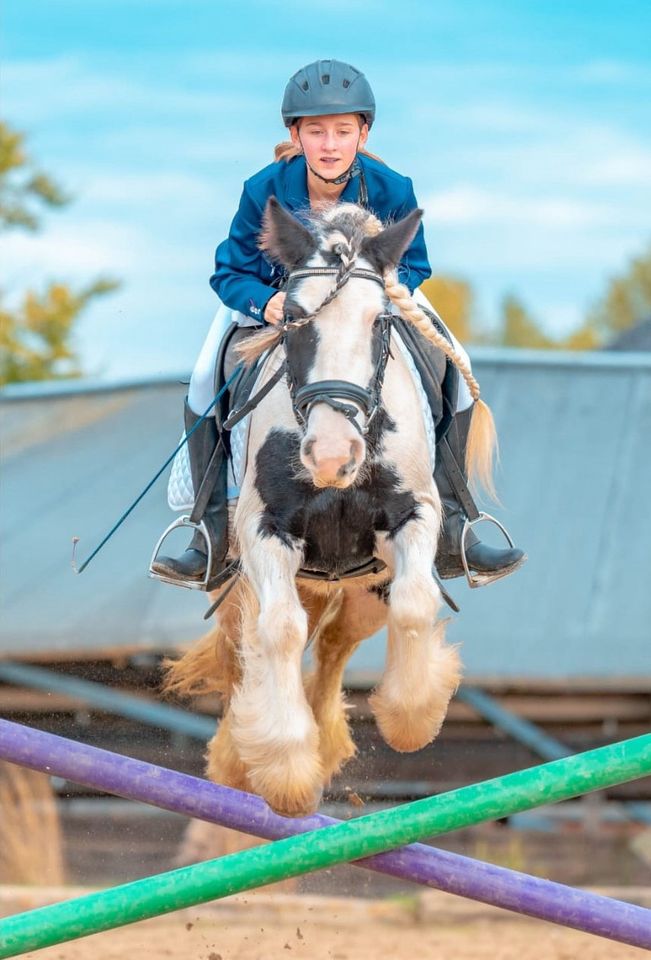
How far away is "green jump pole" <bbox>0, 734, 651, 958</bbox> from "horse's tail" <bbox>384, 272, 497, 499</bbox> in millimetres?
1299

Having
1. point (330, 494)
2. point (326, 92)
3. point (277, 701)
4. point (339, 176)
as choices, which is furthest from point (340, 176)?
point (277, 701)

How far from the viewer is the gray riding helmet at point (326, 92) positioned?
411 centimetres

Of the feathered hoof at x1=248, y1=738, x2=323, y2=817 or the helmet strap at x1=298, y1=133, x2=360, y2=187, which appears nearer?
the feathered hoof at x1=248, y1=738, x2=323, y2=817

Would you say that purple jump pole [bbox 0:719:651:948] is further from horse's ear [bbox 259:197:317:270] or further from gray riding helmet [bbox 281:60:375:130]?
gray riding helmet [bbox 281:60:375:130]

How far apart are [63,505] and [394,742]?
6772mm

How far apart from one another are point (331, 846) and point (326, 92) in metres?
2.07

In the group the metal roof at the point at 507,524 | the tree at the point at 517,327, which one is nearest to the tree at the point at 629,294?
the tree at the point at 517,327

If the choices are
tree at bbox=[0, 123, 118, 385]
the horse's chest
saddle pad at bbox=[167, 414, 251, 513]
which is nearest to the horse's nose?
the horse's chest

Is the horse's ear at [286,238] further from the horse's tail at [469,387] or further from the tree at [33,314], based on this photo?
the tree at [33,314]

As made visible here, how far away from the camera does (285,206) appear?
4.35 meters

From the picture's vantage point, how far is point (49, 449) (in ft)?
36.9

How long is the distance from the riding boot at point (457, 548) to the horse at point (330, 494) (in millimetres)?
307

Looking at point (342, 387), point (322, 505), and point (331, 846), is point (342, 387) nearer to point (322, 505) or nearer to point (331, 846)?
point (322, 505)

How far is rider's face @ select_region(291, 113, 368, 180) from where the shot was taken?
4.14 m
